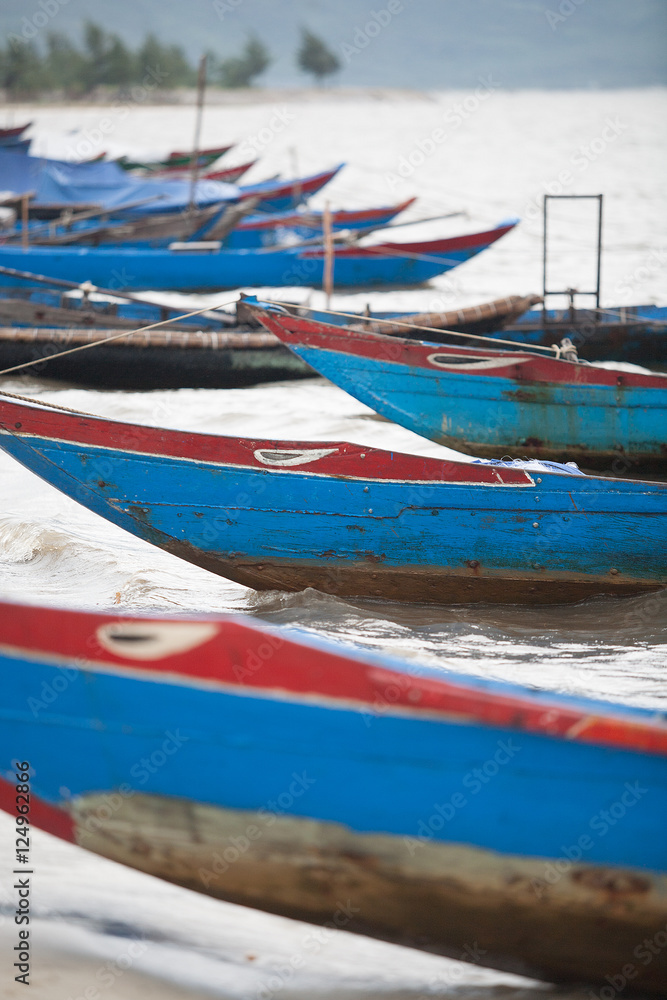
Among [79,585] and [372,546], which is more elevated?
[372,546]

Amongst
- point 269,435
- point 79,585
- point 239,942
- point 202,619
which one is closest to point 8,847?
point 239,942

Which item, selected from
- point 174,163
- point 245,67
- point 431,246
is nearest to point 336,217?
point 431,246

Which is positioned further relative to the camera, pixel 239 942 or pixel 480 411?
pixel 480 411

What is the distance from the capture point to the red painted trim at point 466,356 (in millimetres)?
5695

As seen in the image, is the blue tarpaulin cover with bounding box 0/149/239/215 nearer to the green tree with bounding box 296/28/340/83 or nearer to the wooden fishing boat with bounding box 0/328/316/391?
the wooden fishing boat with bounding box 0/328/316/391

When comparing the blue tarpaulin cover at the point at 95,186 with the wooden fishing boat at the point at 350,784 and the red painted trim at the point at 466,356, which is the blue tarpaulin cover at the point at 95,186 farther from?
the wooden fishing boat at the point at 350,784

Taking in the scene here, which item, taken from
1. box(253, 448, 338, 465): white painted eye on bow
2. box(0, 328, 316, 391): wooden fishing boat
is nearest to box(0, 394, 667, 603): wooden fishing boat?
box(253, 448, 338, 465): white painted eye on bow

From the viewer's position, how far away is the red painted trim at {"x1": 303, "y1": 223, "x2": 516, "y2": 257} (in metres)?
12.9

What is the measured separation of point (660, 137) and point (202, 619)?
1828 inches

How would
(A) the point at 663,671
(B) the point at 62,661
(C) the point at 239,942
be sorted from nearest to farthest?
(B) the point at 62,661, (C) the point at 239,942, (A) the point at 663,671

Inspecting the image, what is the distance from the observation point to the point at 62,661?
7.34 ft

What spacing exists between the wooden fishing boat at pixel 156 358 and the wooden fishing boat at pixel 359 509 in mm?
4094

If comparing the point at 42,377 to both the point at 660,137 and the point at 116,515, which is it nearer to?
the point at 116,515

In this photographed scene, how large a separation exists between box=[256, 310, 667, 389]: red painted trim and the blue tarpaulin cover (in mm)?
10142
